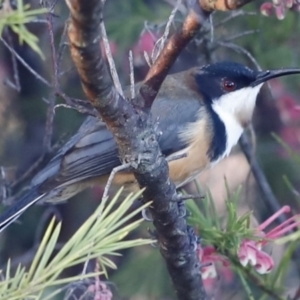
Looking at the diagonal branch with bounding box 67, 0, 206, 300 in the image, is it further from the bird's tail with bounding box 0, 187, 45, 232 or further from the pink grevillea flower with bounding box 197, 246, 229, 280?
the bird's tail with bounding box 0, 187, 45, 232

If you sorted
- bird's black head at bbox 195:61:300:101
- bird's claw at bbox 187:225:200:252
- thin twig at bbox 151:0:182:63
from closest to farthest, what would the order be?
thin twig at bbox 151:0:182:63 → bird's claw at bbox 187:225:200:252 → bird's black head at bbox 195:61:300:101

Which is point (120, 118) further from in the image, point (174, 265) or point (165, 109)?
point (165, 109)

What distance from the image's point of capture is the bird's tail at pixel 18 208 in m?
2.52

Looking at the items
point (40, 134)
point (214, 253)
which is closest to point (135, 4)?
point (40, 134)

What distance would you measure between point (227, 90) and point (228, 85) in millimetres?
27

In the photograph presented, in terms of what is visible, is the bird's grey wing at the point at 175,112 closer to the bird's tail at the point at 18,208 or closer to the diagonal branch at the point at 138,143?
the bird's tail at the point at 18,208

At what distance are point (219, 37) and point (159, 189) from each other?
1.61 m

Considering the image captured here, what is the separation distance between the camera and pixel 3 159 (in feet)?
11.9

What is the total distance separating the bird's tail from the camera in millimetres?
2520

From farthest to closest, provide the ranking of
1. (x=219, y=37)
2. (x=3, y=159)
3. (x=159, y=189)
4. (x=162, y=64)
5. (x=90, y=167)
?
(x=3, y=159) < (x=219, y=37) < (x=90, y=167) < (x=159, y=189) < (x=162, y=64)

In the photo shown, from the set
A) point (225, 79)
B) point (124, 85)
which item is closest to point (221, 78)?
point (225, 79)

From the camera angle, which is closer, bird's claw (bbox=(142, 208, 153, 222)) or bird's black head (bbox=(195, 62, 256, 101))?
bird's claw (bbox=(142, 208, 153, 222))

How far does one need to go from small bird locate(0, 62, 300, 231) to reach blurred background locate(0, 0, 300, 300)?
23 cm

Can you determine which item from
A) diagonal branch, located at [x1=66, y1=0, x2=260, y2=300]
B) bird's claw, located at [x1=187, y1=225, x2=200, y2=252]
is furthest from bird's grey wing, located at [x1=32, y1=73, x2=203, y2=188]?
A: diagonal branch, located at [x1=66, y1=0, x2=260, y2=300]
